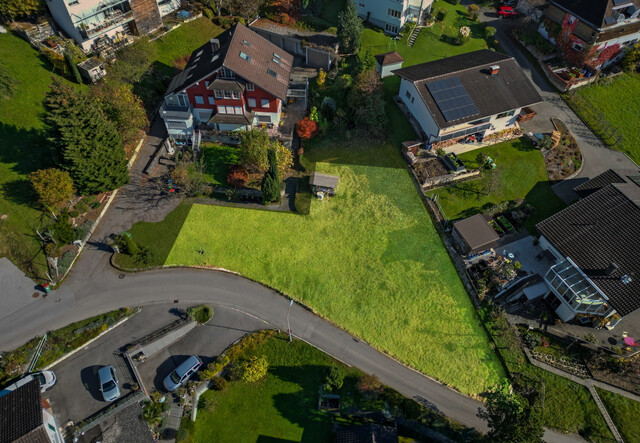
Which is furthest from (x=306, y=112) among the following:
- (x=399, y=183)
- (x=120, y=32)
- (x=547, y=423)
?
(x=547, y=423)

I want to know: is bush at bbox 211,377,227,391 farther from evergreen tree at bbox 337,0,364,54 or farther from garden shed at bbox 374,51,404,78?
evergreen tree at bbox 337,0,364,54

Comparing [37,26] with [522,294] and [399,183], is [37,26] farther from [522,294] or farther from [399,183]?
[522,294]

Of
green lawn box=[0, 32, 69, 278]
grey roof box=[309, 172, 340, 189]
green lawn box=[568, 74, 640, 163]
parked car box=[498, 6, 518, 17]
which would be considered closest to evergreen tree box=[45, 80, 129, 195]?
green lawn box=[0, 32, 69, 278]

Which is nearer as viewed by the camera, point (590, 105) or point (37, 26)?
point (37, 26)

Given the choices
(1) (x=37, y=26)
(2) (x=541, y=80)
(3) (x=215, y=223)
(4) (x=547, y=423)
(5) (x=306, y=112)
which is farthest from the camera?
(2) (x=541, y=80)

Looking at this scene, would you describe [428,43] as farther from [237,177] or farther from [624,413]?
[624,413]

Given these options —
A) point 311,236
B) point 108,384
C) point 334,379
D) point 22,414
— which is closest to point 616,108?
point 311,236
